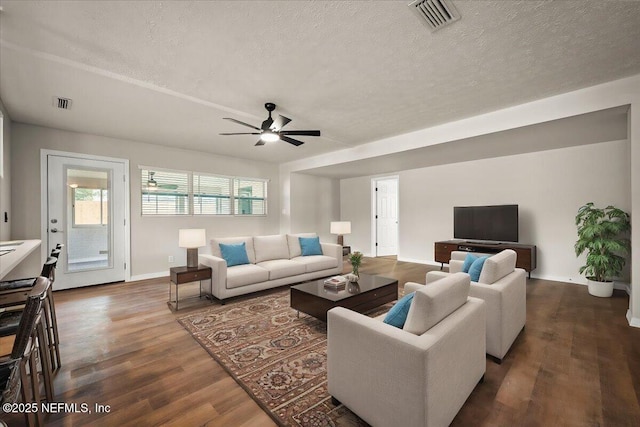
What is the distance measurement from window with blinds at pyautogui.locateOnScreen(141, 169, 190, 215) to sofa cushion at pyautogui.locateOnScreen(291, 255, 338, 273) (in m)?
2.70

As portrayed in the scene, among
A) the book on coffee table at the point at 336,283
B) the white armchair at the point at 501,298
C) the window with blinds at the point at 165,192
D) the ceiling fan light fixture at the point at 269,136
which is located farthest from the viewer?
the window with blinds at the point at 165,192

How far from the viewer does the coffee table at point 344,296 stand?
2746 millimetres

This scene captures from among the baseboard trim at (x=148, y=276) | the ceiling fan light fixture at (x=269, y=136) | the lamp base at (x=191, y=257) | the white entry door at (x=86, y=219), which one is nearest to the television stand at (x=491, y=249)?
the ceiling fan light fixture at (x=269, y=136)

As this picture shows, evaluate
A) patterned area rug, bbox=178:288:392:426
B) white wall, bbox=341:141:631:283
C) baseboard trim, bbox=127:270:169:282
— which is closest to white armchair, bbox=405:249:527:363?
patterned area rug, bbox=178:288:392:426

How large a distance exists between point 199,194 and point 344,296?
425 centimetres

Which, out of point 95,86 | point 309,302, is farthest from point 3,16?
point 309,302

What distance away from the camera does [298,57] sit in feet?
7.82

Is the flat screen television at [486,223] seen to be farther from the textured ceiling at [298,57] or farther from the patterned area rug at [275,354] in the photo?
the patterned area rug at [275,354]

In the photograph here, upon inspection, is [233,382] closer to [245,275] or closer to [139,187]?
[245,275]

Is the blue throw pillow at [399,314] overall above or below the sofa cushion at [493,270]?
below

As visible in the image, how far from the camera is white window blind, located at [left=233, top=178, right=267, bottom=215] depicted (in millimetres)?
6401

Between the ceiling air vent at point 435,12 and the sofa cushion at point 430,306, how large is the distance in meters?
1.81

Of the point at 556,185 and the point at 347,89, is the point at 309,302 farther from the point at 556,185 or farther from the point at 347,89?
the point at 556,185

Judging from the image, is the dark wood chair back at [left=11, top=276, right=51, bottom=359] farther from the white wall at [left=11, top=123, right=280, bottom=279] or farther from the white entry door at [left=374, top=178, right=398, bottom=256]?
the white entry door at [left=374, top=178, right=398, bottom=256]
